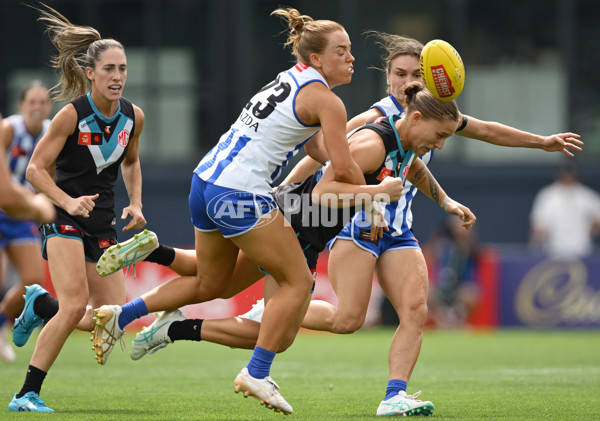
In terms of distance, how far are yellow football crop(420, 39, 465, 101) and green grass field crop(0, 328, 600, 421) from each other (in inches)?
75.9

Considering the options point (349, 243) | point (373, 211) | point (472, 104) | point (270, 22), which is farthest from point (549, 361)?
point (270, 22)

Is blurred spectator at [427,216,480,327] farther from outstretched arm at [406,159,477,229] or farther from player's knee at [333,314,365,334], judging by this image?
player's knee at [333,314,365,334]

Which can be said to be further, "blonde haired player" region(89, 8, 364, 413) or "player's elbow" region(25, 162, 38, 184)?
"player's elbow" region(25, 162, 38, 184)

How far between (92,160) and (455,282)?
8.78 m

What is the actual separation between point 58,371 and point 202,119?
34.1 feet

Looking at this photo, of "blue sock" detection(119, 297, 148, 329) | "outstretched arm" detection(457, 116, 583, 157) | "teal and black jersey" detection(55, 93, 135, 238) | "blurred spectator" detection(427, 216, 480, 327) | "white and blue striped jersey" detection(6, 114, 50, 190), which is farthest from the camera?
"blurred spectator" detection(427, 216, 480, 327)

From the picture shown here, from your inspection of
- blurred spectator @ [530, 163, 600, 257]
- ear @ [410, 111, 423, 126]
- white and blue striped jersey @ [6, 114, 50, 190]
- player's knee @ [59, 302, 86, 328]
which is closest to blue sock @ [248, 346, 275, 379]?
player's knee @ [59, 302, 86, 328]

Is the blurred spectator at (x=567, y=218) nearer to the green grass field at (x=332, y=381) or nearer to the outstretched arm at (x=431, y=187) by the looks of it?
the green grass field at (x=332, y=381)

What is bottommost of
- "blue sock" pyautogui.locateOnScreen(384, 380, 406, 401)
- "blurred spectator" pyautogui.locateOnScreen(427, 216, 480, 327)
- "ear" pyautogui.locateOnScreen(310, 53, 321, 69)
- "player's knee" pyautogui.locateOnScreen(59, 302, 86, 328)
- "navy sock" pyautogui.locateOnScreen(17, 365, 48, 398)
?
"blurred spectator" pyautogui.locateOnScreen(427, 216, 480, 327)

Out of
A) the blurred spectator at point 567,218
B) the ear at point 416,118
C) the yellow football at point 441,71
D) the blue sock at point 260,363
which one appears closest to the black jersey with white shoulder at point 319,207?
the ear at point 416,118

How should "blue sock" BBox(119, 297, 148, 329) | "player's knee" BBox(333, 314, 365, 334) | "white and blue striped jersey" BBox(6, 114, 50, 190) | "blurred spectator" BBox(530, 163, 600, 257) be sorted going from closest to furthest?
"blue sock" BBox(119, 297, 148, 329) < "player's knee" BBox(333, 314, 365, 334) < "white and blue striped jersey" BBox(6, 114, 50, 190) < "blurred spectator" BBox(530, 163, 600, 257)

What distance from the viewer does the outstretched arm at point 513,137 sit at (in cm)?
641

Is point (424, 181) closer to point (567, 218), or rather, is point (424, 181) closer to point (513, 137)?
point (513, 137)

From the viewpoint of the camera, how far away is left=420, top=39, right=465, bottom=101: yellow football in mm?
5875
